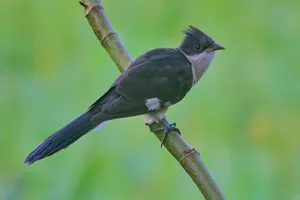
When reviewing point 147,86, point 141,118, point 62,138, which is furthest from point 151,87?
point 141,118

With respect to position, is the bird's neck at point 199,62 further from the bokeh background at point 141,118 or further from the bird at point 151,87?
the bokeh background at point 141,118

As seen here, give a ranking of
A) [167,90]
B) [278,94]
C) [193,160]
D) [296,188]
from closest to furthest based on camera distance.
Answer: [193,160]
[167,90]
[296,188]
[278,94]

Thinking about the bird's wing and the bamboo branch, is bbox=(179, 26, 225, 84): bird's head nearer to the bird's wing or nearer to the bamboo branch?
the bird's wing

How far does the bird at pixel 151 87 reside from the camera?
120cm

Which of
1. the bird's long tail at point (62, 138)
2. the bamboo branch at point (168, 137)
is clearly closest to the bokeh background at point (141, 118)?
the bird's long tail at point (62, 138)

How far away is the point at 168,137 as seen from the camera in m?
1.12

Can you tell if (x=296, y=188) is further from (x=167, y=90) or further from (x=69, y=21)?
(x=69, y=21)

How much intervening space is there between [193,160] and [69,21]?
3.51 feet

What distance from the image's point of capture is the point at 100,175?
1.52 metres

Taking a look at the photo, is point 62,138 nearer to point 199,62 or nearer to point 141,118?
point 199,62

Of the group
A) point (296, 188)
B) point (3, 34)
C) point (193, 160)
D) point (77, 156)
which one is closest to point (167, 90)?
point (193, 160)

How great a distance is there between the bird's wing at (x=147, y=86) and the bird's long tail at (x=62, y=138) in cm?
2

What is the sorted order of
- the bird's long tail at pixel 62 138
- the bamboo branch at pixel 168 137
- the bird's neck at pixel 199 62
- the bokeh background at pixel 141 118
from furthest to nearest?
the bokeh background at pixel 141 118, the bird's neck at pixel 199 62, the bird's long tail at pixel 62 138, the bamboo branch at pixel 168 137

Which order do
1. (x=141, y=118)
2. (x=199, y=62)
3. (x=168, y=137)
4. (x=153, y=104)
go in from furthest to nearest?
(x=141, y=118)
(x=199, y=62)
(x=153, y=104)
(x=168, y=137)
